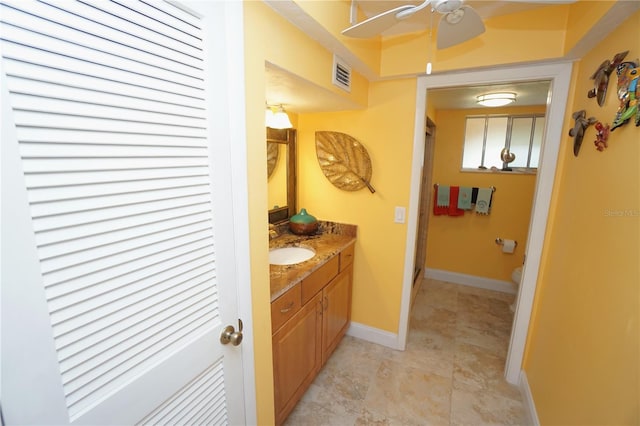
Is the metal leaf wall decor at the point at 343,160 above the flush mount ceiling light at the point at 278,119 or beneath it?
beneath

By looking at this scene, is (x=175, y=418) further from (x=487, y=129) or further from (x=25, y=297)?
(x=487, y=129)

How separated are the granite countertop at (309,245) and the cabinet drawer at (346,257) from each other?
0.16 ft

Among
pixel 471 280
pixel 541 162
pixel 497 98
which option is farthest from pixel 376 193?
pixel 471 280

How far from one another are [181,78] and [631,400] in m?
1.61

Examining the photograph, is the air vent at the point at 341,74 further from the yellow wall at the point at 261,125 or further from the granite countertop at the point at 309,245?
the granite countertop at the point at 309,245

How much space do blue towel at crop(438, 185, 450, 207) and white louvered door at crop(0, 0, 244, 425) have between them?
117 inches

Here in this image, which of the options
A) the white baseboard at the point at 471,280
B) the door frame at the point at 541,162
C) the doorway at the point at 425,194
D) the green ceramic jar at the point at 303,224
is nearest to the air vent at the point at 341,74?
the door frame at the point at 541,162

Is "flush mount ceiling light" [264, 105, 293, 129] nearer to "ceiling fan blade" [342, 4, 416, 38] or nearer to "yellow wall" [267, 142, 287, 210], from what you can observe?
"yellow wall" [267, 142, 287, 210]

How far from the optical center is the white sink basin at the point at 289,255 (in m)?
1.84

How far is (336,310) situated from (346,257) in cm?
41

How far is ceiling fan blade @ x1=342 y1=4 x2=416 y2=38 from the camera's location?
38.0 inches

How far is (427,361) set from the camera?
2141 millimetres

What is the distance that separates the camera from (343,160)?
2170 millimetres

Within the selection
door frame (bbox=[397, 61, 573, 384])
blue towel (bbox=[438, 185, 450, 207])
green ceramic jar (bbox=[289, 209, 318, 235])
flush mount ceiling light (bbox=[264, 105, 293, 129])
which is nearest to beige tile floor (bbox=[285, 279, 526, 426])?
door frame (bbox=[397, 61, 573, 384])
